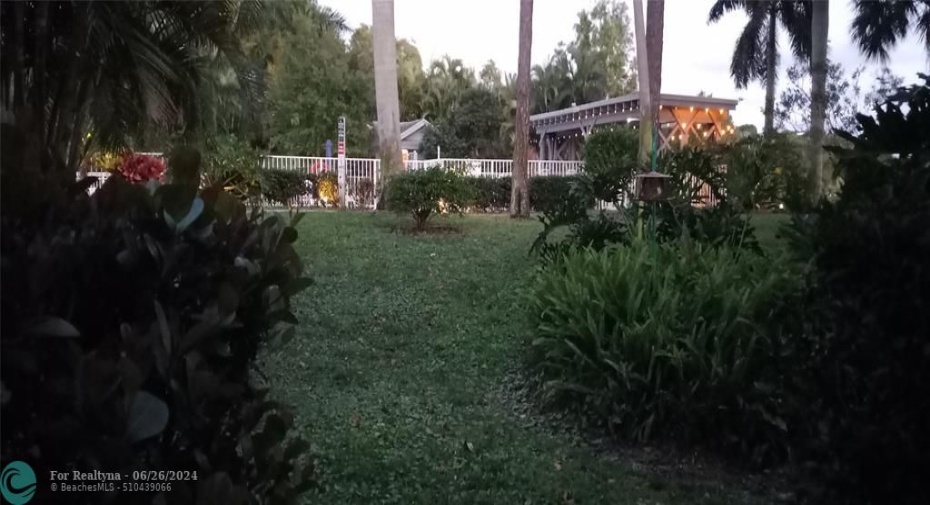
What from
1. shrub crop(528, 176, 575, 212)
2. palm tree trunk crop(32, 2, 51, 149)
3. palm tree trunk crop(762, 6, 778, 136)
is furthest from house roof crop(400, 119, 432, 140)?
palm tree trunk crop(32, 2, 51, 149)

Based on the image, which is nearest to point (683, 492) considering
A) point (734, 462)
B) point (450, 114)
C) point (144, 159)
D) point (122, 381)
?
point (734, 462)

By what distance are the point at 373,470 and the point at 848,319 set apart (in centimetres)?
253

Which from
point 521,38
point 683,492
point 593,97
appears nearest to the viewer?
point 683,492

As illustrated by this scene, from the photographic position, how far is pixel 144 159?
504 inches

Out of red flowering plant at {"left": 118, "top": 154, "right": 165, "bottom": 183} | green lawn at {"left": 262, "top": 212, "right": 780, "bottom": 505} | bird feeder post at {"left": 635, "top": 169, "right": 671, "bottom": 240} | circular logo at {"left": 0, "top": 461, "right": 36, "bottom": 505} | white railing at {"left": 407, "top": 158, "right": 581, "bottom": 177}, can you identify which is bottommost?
green lawn at {"left": 262, "top": 212, "right": 780, "bottom": 505}

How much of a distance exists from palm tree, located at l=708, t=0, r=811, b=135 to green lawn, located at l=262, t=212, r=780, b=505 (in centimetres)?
2500

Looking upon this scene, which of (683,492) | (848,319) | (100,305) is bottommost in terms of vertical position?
(683,492)

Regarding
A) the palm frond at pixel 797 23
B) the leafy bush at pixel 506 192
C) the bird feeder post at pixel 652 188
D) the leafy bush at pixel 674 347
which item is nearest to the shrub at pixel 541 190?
the leafy bush at pixel 506 192

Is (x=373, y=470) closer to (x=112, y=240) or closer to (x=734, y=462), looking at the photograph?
(x=734, y=462)

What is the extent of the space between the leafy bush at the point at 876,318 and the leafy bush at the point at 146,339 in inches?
82.9

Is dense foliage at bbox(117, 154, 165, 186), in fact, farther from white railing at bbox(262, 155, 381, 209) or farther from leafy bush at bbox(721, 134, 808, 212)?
leafy bush at bbox(721, 134, 808, 212)

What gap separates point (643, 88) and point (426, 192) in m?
5.25

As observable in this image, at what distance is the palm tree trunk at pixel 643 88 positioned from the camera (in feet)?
47.6

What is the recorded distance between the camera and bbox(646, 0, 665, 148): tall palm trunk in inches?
614
